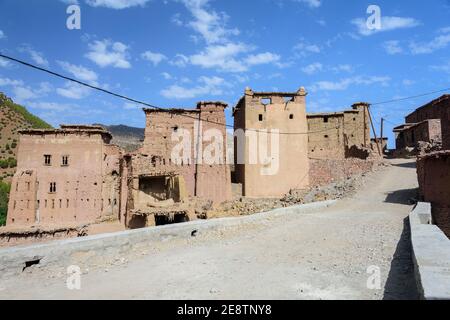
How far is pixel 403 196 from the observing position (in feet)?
59.9

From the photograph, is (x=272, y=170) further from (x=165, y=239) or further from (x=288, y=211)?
(x=165, y=239)

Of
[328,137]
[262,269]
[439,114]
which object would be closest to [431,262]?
[262,269]

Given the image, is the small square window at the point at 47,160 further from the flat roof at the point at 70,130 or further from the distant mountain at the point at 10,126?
the distant mountain at the point at 10,126

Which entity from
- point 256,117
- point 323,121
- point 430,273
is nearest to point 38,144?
point 256,117

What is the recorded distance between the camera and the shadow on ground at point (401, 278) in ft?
15.7

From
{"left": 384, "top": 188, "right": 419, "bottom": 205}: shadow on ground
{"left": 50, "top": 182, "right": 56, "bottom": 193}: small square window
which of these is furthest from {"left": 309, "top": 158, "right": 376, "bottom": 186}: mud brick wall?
{"left": 50, "top": 182, "right": 56, "bottom": 193}: small square window

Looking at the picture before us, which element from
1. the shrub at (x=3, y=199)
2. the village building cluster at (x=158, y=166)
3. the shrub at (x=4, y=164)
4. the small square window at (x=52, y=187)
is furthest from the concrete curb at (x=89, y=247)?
the shrub at (x=4, y=164)

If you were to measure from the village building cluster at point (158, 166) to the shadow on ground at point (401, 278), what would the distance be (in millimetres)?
19931

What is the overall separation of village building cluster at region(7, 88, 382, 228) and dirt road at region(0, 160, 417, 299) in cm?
1705

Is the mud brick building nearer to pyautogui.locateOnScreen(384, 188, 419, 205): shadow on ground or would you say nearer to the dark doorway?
pyautogui.locateOnScreen(384, 188, 419, 205): shadow on ground

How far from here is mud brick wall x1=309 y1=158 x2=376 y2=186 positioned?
28609 mm

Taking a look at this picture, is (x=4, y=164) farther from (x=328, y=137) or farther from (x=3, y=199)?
(x=328, y=137)

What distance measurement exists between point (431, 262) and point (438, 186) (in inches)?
489

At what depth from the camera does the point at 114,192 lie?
95.4ft
